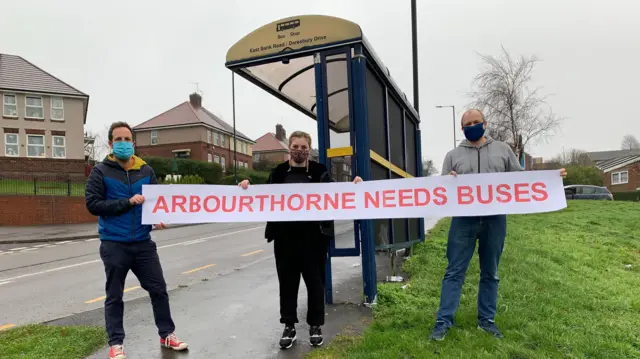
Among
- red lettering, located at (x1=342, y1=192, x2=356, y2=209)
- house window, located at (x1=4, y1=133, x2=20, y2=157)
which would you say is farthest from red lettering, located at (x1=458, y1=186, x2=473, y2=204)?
house window, located at (x1=4, y1=133, x2=20, y2=157)

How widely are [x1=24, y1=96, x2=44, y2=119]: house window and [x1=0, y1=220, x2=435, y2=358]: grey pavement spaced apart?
27275 millimetres

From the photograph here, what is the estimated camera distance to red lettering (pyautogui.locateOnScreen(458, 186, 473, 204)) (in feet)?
12.6

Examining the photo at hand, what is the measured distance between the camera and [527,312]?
168 inches

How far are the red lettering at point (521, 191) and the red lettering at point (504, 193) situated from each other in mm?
80

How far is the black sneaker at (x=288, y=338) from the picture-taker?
3.72 m

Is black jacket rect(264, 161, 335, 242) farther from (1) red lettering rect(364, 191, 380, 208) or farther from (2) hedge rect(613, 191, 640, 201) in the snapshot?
(2) hedge rect(613, 191, 640, 201)

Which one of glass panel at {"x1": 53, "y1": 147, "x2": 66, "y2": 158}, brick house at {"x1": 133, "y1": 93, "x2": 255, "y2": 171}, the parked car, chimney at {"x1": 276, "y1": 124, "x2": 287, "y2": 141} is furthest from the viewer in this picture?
chimney at {"x1": 276, "y1": 124, "x2": 287, "y2": 141}

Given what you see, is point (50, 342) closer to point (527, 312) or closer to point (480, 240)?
point (480, 240)

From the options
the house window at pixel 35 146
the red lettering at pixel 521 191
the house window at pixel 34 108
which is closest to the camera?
the red lettering at pixel 521 191

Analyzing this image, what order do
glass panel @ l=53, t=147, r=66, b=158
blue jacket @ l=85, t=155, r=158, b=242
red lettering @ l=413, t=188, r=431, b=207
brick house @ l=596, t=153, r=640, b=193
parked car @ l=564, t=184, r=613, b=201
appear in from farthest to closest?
brick house @ l=596, t=153, r=640, b=193
glass panel @ l=53, t=147, r=66, b=158
parked car @ l=564, t=184, r=613, b=201
red lettering @ l=413, t=188, r=431, b=207
blue jacket @ l=85, t=155, r=158, b=242

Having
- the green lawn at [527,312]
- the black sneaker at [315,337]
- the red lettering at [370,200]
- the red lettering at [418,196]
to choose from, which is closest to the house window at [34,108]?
the green lawn at [527,312]

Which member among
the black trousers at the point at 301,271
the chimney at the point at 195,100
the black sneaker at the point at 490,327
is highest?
the chimney at the point at 195,100

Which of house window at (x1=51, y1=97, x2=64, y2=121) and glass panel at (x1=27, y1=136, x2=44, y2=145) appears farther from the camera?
house window at (x1=51, y1=97, x2=64, y2=121)

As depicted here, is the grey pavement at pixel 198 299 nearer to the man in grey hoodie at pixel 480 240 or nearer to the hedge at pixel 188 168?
the man in grey hoodie at pixel 480 240
